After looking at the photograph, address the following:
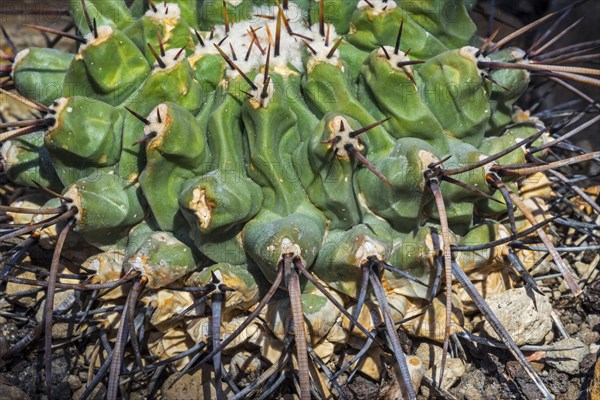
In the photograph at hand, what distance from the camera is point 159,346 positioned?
2.37 meters

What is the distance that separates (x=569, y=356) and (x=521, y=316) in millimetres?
237

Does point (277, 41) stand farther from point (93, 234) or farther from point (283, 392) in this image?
point (283, 392)

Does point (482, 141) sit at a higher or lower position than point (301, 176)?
higher

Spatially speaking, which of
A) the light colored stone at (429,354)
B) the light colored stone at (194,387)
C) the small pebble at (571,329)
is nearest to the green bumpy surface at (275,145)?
the light colored stone at (429,354)

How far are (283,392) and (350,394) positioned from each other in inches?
9.5

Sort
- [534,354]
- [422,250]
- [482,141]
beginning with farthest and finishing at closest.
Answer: [482,141]
[534,354]
[422,250]

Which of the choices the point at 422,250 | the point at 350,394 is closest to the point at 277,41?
the point at 422,250

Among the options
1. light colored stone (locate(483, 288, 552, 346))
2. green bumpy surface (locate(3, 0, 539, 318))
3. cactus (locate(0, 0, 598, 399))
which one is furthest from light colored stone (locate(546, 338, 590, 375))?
green bumpy surface (locate(3, 0, 539, 318))

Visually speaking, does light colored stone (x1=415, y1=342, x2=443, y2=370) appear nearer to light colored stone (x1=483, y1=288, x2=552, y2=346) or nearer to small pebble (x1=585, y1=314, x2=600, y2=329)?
light colored stone (x1=483, y1=288, x2=552, y2=346)

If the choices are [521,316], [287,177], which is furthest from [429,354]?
[287,177]

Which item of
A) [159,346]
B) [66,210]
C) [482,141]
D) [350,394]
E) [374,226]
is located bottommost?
[159,346]

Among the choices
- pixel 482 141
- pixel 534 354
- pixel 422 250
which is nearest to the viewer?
pixel 422 250

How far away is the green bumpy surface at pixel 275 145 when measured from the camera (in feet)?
6.94

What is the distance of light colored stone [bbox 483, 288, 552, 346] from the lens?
90.8 inches
